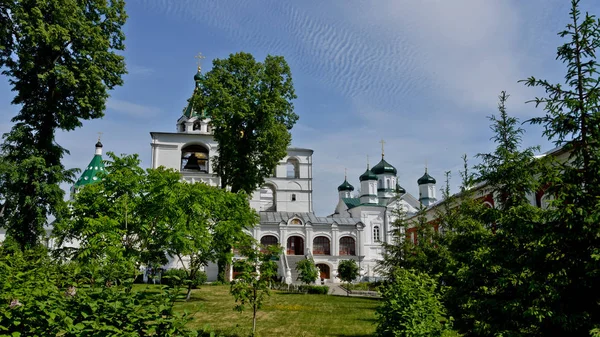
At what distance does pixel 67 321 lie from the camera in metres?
3.49

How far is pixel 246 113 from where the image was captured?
945 inches

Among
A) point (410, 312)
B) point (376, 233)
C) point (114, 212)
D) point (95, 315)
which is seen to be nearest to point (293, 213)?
point (376, 233)

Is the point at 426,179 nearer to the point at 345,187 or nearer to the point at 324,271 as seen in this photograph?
the point at 345,187

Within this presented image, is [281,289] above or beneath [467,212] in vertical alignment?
beneath

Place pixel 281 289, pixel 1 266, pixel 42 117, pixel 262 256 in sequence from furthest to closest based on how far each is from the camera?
pixel 281 289, pixel 42 117, pixel 262 256, pixel 1 266

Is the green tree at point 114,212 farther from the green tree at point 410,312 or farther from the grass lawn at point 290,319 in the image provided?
the green tree at point 410,312

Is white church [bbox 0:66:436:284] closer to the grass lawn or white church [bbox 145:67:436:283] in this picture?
white church [bbox 145:67:436:283]

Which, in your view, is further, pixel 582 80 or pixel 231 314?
pixel 231 314

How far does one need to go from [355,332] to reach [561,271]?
8.02m

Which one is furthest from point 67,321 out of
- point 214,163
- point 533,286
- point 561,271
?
point 214,163

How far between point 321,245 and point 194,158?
14.3m

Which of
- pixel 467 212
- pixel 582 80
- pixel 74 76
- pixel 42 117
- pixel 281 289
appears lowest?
pixel 281 289

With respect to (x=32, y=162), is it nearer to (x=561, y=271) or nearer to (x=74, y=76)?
(x=74, y=76)

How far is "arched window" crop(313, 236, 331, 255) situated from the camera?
40.7 meters
